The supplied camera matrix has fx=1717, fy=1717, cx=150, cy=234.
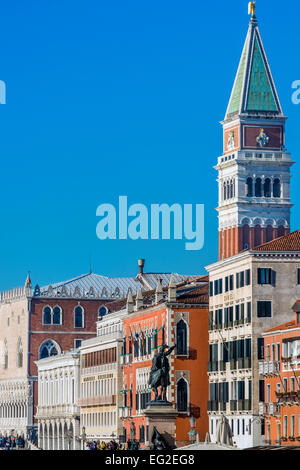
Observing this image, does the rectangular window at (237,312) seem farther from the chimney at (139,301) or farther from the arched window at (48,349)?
the arched window at (48,349)

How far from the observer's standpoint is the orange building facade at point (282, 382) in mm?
106562

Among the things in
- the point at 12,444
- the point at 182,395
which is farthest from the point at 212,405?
the point at 12,444

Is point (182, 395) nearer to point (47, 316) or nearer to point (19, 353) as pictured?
point (47, 316)

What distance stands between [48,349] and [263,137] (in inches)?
1417

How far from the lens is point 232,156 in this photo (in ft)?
595

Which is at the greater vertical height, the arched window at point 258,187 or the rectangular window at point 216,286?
the arched window at point 258,187

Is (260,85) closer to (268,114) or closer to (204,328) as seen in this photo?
(268,114)

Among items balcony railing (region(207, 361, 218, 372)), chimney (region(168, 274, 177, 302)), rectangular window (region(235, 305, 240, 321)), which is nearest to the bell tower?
chimney (region(168, 274, 177, 302))

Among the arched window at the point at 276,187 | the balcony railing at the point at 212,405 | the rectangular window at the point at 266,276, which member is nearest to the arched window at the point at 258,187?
the arched window at the point at 276,187

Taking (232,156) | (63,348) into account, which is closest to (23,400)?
(63,348)

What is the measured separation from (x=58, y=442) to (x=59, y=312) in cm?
2719

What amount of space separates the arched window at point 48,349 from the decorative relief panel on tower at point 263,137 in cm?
3302

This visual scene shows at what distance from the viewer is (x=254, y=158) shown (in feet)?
590

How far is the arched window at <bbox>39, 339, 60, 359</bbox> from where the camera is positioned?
635ft
